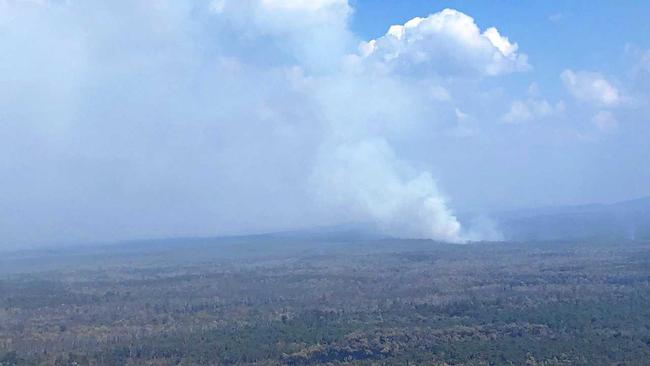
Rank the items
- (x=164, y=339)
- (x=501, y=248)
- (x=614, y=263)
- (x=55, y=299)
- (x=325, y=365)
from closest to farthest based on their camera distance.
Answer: (x=325, y=365), (x=164, y=339), (x=55, y=299), (x=614, y=263), (x=501, y=248)

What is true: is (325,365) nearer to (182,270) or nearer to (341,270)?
(341,270)

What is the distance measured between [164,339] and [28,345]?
12222mm

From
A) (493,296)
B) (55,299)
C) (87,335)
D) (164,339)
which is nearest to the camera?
(164,339)

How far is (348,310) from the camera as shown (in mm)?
84188

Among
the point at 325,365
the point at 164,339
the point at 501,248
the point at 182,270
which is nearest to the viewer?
the point at 325,365

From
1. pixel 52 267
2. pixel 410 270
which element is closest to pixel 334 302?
pixel 410 270

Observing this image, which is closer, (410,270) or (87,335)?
(87,335)

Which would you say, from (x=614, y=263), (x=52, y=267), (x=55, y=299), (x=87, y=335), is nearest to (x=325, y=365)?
(x=87, y=335)

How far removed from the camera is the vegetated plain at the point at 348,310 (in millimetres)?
64500

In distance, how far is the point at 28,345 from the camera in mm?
73625

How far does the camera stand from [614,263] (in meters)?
112

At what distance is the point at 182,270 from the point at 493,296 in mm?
61107

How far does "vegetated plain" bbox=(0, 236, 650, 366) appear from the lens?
212 feet

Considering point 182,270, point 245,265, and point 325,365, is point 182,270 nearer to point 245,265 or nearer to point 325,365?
point 245,265
